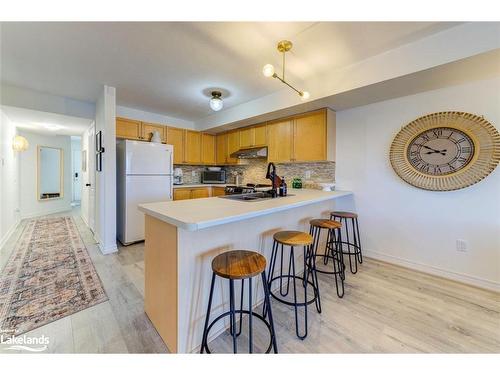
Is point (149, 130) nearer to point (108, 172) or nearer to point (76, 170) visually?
point (108, 172)

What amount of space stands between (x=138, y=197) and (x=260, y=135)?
7.90 ft

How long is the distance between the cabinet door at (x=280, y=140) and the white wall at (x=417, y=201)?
759 mm

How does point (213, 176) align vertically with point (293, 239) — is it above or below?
above

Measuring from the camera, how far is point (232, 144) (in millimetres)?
4434

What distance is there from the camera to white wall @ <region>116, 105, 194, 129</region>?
3.73 metres

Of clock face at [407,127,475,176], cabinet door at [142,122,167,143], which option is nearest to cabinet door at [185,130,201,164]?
cabinet door at [142,122,167,143]

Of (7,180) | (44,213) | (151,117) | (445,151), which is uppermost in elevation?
(151,117)

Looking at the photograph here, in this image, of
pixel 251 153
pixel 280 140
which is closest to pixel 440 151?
pixel 280 140

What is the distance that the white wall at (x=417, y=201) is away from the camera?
83.8 inches

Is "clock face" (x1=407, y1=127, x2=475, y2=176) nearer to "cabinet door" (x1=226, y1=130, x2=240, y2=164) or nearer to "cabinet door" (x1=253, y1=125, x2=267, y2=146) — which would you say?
"cabinet door" (x1=253, y1=125, x2=267, y2=146)
